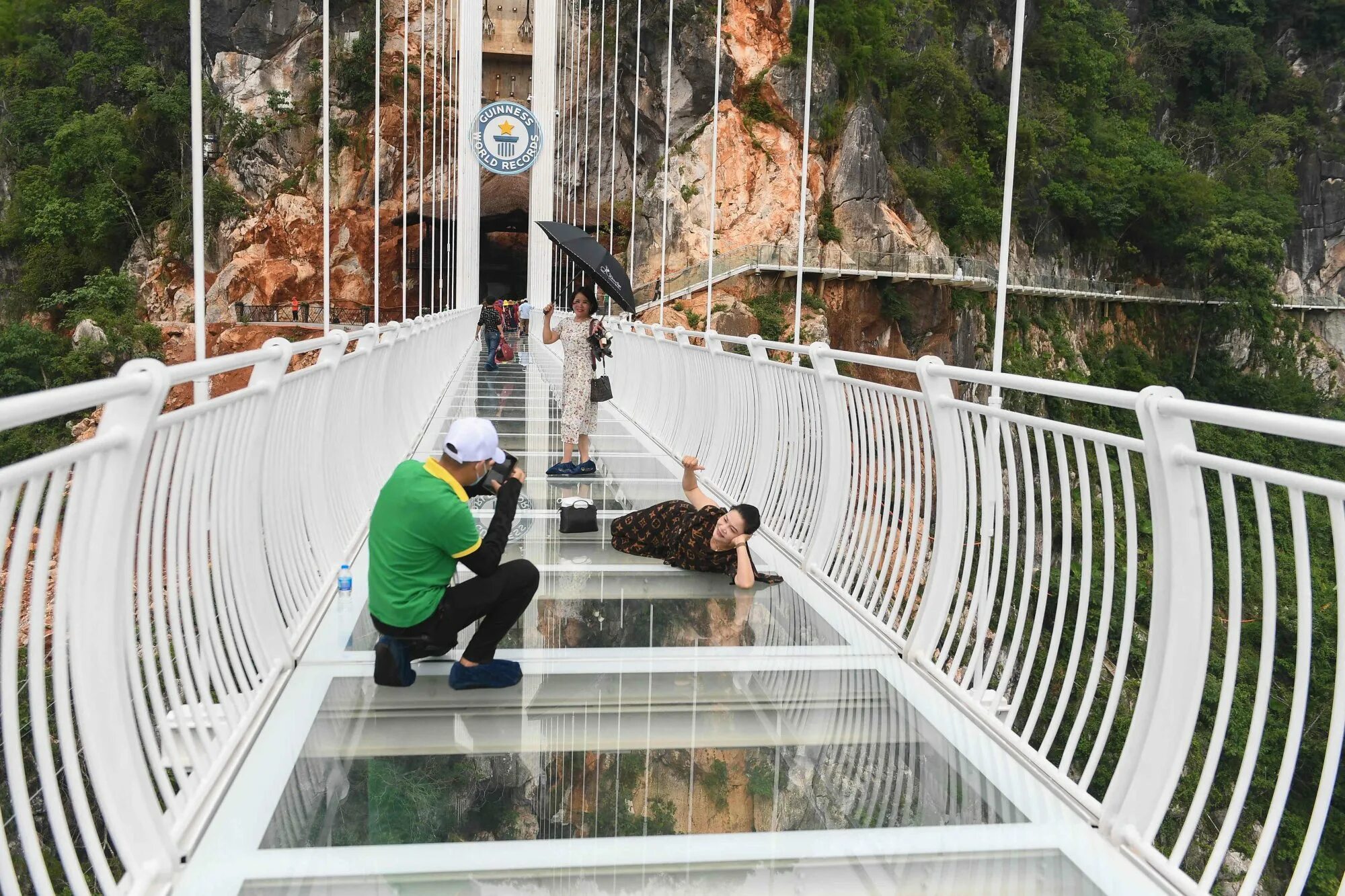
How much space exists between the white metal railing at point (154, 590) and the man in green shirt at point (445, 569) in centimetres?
35

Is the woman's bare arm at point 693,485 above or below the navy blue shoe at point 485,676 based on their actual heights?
above

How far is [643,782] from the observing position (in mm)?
2770

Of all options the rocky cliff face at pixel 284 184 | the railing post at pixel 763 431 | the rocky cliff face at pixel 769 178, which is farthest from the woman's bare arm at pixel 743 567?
the rocky cliff face at pixel 284 184

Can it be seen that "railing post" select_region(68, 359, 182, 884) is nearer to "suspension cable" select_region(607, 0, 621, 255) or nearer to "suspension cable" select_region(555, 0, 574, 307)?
"suspension cable" select_region(607, 0, 621, 255)

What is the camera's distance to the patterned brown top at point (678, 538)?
4.83 metres

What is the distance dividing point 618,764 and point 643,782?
0.12 m

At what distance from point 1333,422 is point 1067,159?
47.3 m

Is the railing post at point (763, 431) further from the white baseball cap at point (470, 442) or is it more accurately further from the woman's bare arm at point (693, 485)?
the white baseball cap at point (470, 442)

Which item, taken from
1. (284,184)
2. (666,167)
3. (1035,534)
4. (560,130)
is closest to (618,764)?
(1035,534)

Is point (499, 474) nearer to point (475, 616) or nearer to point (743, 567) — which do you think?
point (475, 616)

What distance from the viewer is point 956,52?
4381 centimetres

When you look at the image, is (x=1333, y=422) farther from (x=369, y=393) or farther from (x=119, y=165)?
(x=119, y=165)

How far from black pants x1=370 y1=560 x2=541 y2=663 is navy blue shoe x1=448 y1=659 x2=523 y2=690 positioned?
40 mm

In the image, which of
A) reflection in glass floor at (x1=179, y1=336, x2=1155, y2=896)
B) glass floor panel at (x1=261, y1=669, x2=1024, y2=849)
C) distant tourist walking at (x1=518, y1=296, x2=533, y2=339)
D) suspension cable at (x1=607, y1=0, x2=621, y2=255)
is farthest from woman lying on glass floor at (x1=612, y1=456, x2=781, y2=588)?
distant tourist walking at (x1=518, y1=296, x2=533, y2=339)
